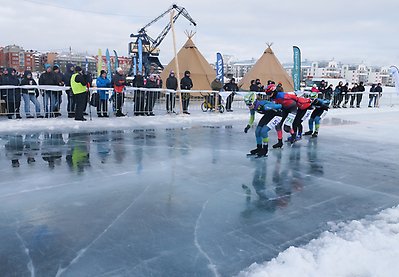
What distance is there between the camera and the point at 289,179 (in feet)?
18.7

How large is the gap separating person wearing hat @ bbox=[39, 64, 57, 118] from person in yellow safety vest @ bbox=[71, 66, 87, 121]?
0.86m

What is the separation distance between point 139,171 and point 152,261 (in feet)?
9.83

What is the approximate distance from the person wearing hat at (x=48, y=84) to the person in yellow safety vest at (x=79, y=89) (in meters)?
0.86

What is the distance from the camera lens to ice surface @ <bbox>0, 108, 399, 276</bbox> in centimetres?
308

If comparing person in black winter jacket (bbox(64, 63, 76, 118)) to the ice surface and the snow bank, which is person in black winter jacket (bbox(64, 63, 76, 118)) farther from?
the snow bank

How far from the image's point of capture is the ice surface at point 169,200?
308cm

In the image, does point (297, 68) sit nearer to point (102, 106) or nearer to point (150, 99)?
point (150, 99)

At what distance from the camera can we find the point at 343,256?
312 centimetres

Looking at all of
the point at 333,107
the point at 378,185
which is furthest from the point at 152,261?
the point at 333,107

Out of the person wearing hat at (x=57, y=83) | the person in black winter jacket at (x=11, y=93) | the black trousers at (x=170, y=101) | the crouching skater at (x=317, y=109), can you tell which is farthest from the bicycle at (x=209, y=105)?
the person in black winter jacket at (x=11, y=93)

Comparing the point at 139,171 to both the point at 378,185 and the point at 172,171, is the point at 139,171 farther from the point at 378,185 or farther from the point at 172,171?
the point at 378,185

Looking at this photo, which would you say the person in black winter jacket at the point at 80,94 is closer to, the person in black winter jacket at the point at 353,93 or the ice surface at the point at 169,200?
the ice surface at the point at 169,200

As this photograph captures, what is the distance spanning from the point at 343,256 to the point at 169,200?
2.16 m

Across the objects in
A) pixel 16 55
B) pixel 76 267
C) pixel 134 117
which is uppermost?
pixel 16 55
